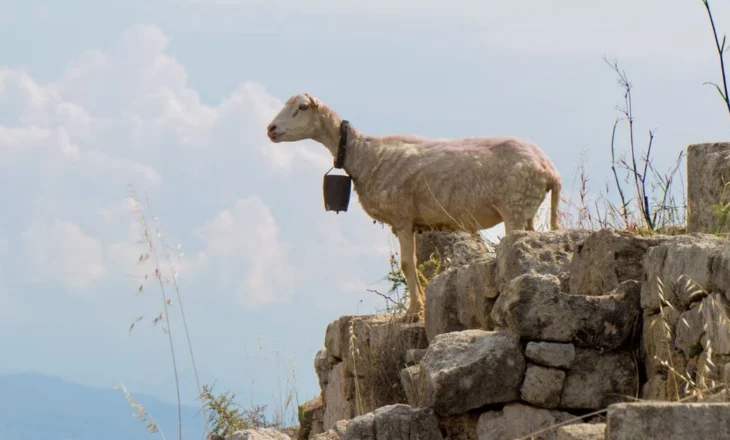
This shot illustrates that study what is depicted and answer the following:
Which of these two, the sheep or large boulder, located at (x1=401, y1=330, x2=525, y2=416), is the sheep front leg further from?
large boulder, located at (x1=401, y1=330, x2=525, y2=416)

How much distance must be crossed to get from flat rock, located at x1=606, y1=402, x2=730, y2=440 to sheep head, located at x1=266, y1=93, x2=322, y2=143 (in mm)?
7177

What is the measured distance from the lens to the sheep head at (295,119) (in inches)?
453

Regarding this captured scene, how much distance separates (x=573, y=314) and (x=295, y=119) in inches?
206

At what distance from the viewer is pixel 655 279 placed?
657cm

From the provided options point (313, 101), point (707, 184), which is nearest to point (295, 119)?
point (313, 101)

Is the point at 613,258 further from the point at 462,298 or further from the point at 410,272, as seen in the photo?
the point at 410,272

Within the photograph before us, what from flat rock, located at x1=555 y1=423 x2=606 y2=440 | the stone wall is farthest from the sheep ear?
flat rock, located at x1=555 y1=423 x2=606 y2=440

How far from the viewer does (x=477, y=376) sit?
23.1ft

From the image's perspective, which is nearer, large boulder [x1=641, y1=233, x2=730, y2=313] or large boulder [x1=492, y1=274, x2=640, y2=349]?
large boulder [x1=641, y1=233, x2=730, y2=313]

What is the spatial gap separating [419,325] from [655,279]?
3.95 m

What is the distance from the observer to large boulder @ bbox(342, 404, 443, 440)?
23.1 ft

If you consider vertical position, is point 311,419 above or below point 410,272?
below

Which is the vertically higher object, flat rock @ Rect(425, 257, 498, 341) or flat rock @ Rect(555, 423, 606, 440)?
flat rock @ Rect(425, 257, 498, 341)

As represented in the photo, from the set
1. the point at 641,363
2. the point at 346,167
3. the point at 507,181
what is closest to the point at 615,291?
the point at 641,363
